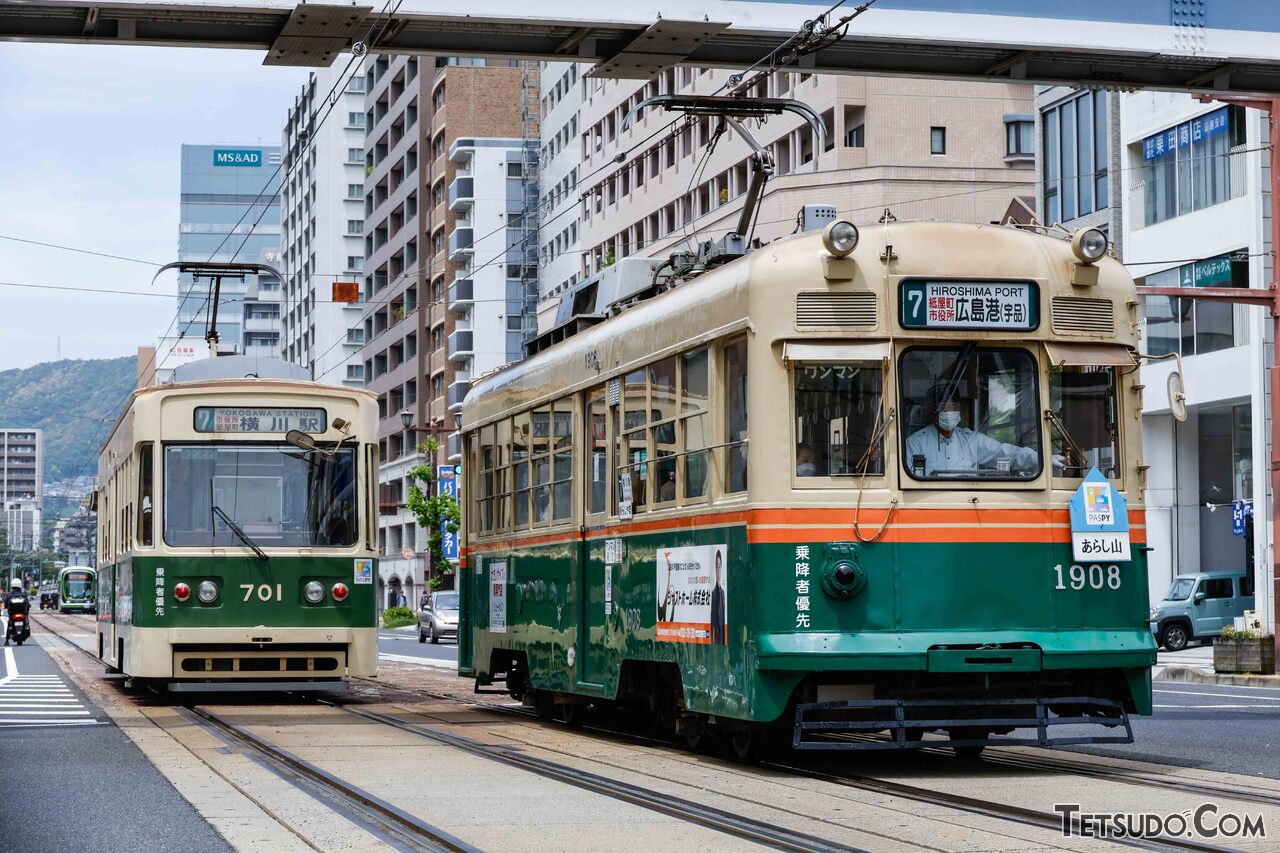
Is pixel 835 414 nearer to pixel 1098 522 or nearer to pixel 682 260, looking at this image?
pixel 1098 522

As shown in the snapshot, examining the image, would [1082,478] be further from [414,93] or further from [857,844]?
[414,93]

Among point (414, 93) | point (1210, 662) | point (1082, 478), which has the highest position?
point (414, 93)

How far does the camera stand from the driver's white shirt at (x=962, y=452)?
37.8 feet

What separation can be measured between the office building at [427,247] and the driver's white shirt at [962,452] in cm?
7210

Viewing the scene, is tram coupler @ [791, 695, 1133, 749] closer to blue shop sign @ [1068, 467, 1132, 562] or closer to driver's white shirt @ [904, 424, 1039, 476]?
blue shop sign @ [1068, 467, 1132, 562]

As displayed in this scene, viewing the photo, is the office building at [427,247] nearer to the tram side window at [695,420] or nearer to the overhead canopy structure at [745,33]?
the overhead canopy structure at [745,33]

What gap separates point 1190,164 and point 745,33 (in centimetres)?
2883

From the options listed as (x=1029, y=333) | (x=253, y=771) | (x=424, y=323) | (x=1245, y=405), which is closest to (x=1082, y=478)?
(x=1029, y=333)

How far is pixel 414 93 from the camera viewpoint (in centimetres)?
10188

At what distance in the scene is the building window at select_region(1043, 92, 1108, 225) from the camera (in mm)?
46406

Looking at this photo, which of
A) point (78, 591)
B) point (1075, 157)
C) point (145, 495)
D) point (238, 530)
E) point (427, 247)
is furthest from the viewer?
point (78, 591)

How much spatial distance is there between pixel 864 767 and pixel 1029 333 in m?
2.82

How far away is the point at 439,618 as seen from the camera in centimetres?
4934

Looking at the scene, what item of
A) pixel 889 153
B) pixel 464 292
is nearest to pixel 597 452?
pixel 889 153
